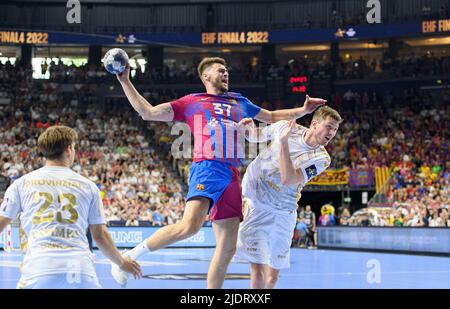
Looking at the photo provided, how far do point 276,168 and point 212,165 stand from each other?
1.35m

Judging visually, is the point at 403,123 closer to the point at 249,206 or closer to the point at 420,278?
the point at 420,278

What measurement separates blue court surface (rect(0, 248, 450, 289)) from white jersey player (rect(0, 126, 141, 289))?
8.63m

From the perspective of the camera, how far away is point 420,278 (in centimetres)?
1759

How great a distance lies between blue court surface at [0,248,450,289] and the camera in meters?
15.7

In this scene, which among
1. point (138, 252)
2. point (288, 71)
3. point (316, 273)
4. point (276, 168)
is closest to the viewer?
point (138, 252)

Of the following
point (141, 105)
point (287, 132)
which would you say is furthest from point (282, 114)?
point (141, 105)

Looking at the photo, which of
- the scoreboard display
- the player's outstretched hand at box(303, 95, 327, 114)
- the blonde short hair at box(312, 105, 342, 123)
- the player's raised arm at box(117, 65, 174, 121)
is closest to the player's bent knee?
the player's raised arm at box(117, 65, 174, 121)

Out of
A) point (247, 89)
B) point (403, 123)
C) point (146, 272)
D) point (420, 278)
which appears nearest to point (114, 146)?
point (247, 89)

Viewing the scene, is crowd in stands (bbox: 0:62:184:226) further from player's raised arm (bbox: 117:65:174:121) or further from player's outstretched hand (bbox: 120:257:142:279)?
player's outstretched hand (bbox: 120:257:142:279)

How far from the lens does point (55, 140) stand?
616 centimetres

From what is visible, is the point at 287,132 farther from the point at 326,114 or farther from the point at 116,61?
the point at 116,61

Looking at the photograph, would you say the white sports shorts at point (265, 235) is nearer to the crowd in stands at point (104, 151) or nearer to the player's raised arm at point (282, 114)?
the player's raised arm at point (282, 114)

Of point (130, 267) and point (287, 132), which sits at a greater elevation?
point (287, 132)

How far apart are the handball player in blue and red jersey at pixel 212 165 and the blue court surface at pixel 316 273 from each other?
6.16 meters
